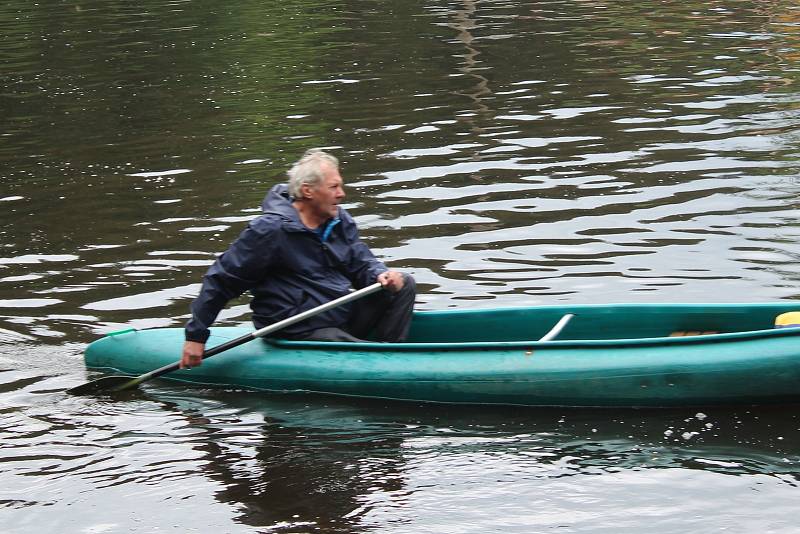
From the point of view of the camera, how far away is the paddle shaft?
24.8ft

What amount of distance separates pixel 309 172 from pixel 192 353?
4.34 feet

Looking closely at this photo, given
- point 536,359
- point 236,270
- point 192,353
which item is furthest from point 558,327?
point 192,353

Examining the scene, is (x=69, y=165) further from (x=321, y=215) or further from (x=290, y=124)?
(x=321, y=215)

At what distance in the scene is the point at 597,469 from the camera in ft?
21.6

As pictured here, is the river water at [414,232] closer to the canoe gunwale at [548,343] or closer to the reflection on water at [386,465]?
the reflection on water at [386,465]

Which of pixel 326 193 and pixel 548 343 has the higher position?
pixel 326 193

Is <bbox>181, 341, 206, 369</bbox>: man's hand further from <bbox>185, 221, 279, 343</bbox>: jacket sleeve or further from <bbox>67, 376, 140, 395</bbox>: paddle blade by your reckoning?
<bbox>67, 376, 140, 395</bbox>: paddle blade

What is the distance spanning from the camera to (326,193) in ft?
24.5

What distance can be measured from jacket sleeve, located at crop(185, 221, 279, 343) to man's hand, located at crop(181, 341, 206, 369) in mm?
94

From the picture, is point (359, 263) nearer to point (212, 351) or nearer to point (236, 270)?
point (236, 270)

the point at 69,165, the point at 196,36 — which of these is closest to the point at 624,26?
the point at 196,36

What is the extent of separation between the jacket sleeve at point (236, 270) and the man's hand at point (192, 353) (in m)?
0.09

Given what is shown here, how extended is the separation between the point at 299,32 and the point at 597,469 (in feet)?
64.7

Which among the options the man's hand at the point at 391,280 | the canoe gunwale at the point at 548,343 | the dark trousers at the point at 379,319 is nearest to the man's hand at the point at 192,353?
the canoe gunwale at the point at 548,343
